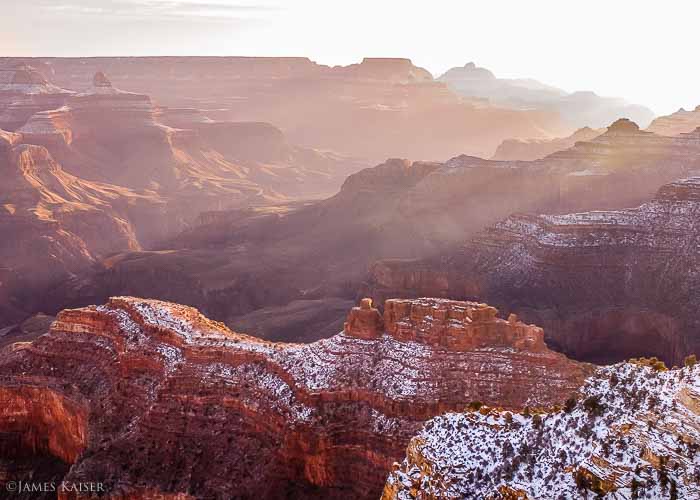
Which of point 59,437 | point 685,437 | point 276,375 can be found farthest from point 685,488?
point 59,437

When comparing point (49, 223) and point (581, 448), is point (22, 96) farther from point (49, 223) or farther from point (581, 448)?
point (581, 448)

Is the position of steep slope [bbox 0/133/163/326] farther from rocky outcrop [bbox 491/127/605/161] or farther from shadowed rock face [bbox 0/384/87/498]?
rocky outcrop [bbox 491/127/605/161]

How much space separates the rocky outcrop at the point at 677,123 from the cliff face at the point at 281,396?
97.1m

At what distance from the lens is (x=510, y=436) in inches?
677

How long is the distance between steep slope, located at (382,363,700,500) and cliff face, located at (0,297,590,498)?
9.85 meters

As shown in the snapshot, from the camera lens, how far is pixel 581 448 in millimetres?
15758

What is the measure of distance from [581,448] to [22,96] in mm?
163954

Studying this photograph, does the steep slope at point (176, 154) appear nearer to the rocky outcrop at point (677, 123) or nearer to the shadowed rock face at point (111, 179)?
the shadowed rock face at point (111, 179)

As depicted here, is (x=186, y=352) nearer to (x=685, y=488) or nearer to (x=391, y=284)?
(x=685, y=488)

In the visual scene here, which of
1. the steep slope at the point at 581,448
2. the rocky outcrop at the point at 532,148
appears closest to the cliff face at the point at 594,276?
the steep slope at the point at 581,448

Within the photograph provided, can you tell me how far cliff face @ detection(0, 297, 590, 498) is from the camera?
27766 millimetres

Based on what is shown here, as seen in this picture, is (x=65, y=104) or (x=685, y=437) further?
(x=65, y=104)

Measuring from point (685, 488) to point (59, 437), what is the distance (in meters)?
27.6

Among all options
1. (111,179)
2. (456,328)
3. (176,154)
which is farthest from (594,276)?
(176,154)
